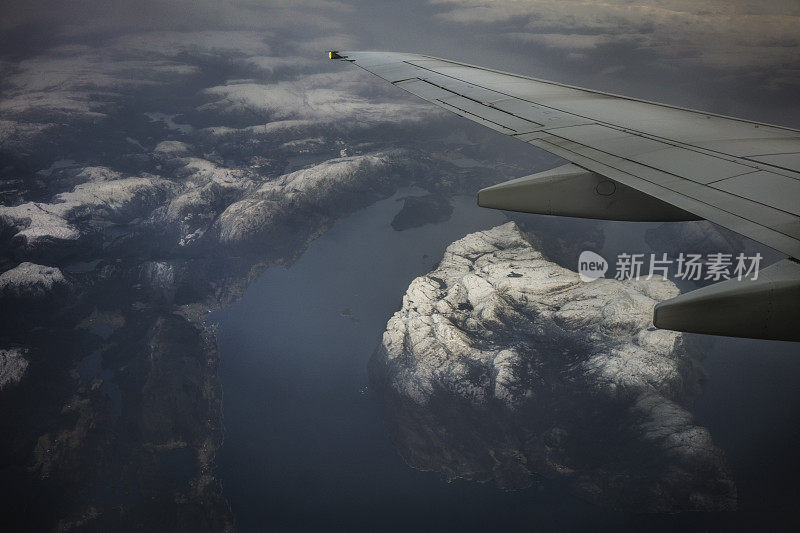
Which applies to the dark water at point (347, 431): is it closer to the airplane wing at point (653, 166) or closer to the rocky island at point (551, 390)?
the rocky island at point (551, 390)

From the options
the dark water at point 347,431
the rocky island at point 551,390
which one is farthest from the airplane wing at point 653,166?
the dark water at point 347,431

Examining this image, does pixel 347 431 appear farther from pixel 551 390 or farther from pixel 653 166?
pixel 653 166

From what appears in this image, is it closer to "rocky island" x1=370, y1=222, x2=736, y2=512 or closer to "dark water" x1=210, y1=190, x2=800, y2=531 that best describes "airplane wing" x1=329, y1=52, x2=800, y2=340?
"rocky island" x1=370, y1=222, x2=736, y2=512

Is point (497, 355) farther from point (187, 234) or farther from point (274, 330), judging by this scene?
point (187, 234)

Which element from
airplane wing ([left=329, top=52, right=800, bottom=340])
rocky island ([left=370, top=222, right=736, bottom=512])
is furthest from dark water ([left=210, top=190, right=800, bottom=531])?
airplane wing ([left=329, top=52, right=800, bottom=340])

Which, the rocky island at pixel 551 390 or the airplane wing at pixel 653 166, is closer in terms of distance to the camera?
the airplane wing at pixel 653 166

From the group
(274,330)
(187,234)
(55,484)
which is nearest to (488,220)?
(274,330)

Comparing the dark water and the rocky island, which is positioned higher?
the rocky island
